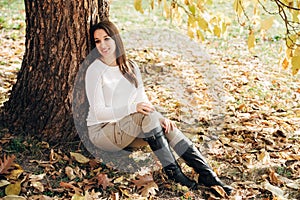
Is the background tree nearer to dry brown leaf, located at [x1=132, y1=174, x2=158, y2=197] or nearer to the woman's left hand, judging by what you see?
the woman's left hand

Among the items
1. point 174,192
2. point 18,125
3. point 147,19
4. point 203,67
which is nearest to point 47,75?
point 18,125

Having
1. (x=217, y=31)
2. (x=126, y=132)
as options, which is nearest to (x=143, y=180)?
(x=126, y=132)

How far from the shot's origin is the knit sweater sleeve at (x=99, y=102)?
2742mm

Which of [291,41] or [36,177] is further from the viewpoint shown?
[36,177]

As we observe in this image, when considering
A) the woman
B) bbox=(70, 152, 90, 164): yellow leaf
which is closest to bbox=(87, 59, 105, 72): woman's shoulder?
the woman

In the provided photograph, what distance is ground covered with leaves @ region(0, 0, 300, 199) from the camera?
101 inches

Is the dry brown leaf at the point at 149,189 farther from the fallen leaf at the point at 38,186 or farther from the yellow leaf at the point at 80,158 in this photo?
the fallen leaf at the point at 38,186

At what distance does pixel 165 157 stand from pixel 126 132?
320mm

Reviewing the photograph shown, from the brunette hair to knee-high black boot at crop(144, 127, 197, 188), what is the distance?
492 mm

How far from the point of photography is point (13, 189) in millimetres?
2391

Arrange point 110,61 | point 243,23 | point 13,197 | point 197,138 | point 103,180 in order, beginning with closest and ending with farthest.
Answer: point 13,197, point 103,180, point 110,61, point 243,23, point 197,138

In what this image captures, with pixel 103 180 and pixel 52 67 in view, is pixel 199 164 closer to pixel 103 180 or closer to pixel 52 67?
pixel 103 180

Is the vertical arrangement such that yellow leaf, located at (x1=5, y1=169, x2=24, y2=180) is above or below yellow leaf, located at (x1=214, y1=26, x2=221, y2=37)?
below

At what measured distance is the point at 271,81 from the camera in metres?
4.52
